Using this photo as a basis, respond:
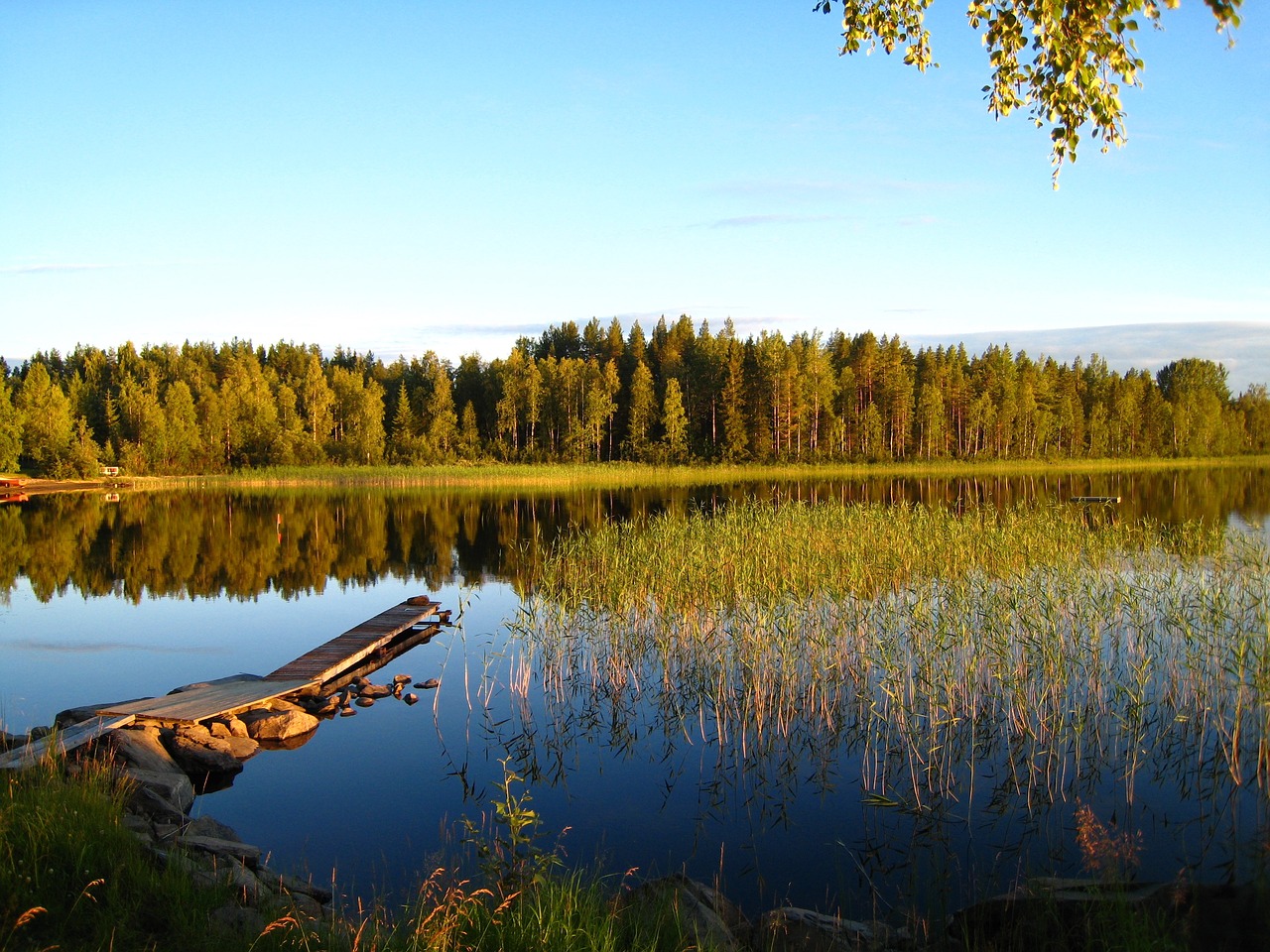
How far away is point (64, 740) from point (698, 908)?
21.1ft

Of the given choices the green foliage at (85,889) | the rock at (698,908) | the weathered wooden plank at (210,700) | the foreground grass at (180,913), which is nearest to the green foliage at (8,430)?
the weathered wooden plank at (210,700)

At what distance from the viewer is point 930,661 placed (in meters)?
9.69

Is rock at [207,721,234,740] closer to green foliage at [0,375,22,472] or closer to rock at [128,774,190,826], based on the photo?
rock at [128,774,190,826]

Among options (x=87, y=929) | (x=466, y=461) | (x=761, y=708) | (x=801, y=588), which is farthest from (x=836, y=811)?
(x=466, y=461)

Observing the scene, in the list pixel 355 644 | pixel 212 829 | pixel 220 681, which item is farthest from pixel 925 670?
pixel 220 681

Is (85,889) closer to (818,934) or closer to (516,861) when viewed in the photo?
(516,861)

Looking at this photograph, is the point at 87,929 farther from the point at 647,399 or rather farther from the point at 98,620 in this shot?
the point at 647,399

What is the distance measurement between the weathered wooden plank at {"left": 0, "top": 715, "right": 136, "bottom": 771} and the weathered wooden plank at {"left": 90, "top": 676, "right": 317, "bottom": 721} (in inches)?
17.6

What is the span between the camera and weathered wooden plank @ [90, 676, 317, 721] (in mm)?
9836

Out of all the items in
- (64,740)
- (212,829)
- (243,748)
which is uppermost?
(64,740)

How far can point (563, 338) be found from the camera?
94375 millimetres

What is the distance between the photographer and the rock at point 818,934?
16.4ft

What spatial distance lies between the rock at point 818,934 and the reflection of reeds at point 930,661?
2.47m

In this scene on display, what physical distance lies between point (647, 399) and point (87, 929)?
69173mm
